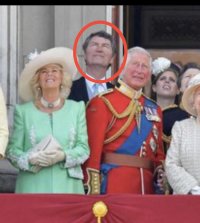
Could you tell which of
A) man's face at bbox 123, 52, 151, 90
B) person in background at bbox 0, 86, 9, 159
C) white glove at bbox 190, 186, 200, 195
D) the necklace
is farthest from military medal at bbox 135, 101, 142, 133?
person in background at bbox 0, 86, 9, 159

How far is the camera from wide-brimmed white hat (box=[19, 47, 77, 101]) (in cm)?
902

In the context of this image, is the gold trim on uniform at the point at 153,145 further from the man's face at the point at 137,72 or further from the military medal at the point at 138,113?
the man's face at the point at 137,72

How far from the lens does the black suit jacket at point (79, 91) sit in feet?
31.4

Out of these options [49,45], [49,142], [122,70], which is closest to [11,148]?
[49,142]

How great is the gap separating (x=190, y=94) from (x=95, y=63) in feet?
3.06

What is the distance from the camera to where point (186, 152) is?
8.74 metres

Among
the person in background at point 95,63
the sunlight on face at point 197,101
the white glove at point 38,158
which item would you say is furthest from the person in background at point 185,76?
the white glove at point 38,158

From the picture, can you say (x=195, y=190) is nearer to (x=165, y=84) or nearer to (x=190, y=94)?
(x=190, y=94)

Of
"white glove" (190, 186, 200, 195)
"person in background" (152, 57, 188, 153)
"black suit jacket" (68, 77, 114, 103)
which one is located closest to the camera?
"white glove" (190, 186, 200, 195)

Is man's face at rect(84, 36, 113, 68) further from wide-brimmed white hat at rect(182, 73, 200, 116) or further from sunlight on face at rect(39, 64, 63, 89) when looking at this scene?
wide-brimmed white hat at rect(182, 73, 200, 116)

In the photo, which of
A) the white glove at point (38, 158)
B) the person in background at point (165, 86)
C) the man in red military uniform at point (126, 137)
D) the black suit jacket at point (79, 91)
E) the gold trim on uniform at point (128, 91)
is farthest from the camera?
the person in background at point (165, 86)

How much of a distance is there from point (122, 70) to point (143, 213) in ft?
3.94

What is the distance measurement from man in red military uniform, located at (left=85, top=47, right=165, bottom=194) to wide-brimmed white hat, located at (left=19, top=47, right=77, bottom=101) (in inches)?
11.2
